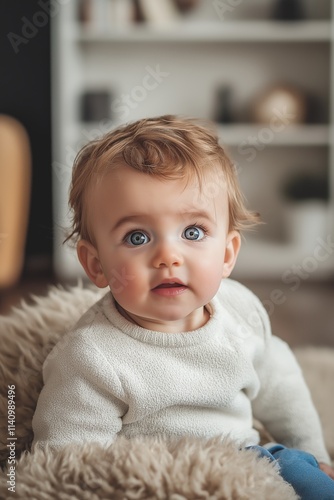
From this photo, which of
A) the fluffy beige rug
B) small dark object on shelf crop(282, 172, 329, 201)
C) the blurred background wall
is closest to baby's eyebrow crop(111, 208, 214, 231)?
the fluffy beige rug

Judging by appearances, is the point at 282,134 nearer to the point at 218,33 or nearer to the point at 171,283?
the point at 218,33

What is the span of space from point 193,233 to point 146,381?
0.62 feet

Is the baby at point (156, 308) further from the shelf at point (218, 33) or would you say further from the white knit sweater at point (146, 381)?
the shelf at point (218, 33)

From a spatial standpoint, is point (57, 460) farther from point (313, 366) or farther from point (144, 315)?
point (313, 366)

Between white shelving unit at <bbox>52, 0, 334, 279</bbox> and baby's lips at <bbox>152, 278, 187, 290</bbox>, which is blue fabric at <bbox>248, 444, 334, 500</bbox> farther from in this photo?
white shelving unit at <bbox>52, 0, 334, 279</bbox>

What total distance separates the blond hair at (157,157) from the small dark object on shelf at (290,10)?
2.73 m

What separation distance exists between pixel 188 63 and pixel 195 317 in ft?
9.49

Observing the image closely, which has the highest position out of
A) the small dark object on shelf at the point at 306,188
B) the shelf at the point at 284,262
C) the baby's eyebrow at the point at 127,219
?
the baby's eyebrow at the point at 127,219

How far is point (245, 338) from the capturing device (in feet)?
3.34

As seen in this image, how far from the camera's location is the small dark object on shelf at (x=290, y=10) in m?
3.50

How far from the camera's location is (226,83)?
370 cm

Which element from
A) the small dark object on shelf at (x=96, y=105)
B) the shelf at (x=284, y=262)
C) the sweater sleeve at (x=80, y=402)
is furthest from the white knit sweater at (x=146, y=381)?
the small dark object on shelf at (x=96, y=105)

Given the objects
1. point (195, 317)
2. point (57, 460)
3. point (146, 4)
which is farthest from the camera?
point (146, 4)

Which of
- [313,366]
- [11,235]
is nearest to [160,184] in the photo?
[313,366]
